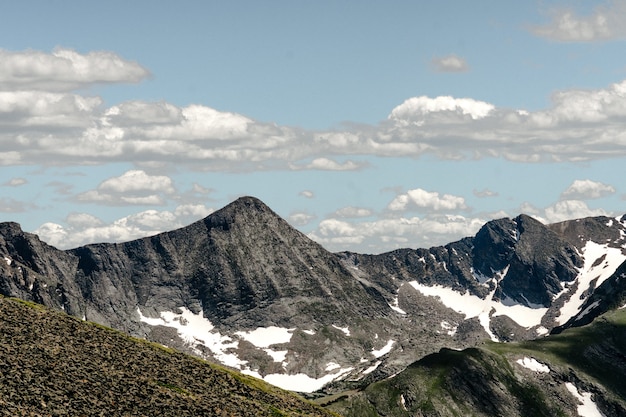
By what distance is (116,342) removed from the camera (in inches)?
5659

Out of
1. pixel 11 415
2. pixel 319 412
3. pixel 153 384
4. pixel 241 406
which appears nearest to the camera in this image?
pixel 11 415

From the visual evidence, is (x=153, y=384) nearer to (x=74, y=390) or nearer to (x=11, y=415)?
(x=74, y=390)

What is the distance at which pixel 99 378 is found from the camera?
12025 centimetres

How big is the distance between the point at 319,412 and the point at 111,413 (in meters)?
64.3

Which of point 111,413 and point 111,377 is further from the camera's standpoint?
point 111,377

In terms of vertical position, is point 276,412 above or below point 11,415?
below

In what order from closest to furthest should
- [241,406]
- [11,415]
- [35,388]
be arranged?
[11,415] → [35,388] → [241,406]

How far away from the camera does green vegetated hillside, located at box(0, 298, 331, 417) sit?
350 feet

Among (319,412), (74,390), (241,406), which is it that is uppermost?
(74,390)

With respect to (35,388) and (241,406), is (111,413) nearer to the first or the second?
(35,388)

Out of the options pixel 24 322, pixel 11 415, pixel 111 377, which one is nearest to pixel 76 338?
pixel 24 322

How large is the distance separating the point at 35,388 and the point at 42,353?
1641 cm

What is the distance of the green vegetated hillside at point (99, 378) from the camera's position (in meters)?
107

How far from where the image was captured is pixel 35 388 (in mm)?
106875
